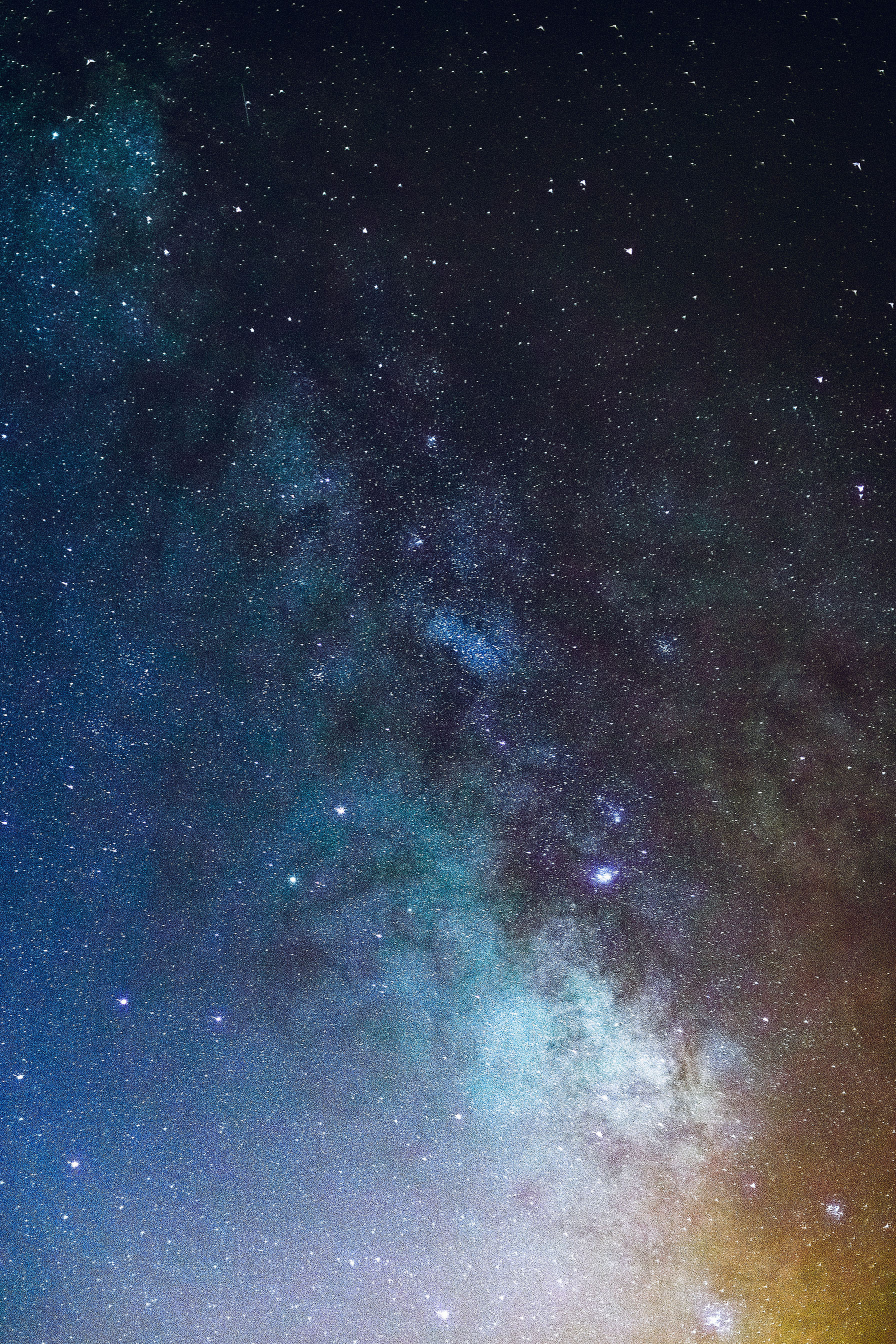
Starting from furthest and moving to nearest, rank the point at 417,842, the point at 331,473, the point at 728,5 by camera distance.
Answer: the point at 417,842, the point at 331,473, the point at 728,5

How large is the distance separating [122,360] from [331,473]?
988 mm

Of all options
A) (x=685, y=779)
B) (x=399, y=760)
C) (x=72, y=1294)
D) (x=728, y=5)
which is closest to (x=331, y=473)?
(x=399, y=760)

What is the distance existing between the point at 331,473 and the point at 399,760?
1328mm

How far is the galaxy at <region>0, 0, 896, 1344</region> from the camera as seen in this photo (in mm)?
3135

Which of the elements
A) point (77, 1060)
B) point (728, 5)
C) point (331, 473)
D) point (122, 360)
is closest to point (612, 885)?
point (331, 473)

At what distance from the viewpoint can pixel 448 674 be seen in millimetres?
3473

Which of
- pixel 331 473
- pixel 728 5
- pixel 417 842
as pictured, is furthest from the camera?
pixel 417 842

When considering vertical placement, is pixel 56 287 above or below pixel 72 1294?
above

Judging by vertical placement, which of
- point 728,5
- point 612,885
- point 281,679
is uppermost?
point 728,5

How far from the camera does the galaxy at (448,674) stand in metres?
3.13

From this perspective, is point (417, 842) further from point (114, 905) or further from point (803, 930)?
point (803, 930)

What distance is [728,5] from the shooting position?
10.1 feet

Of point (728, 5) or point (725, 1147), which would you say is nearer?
point (728, 5)

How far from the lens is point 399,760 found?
138 inches
